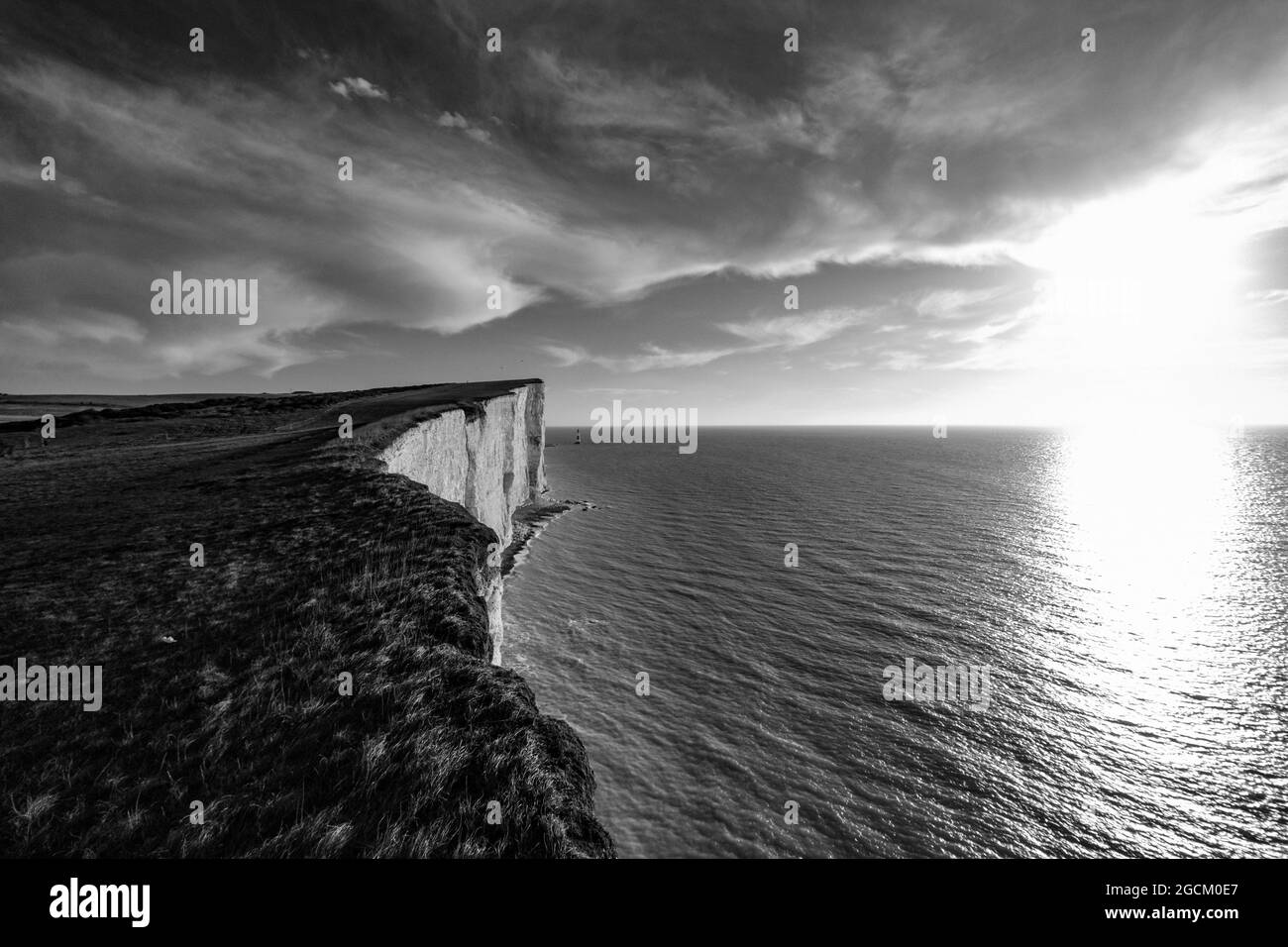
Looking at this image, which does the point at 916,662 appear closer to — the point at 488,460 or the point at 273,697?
the point at 273,697

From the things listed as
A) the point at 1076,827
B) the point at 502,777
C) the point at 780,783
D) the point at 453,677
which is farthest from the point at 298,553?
the point at 1076,827

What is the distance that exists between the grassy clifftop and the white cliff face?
210 cm

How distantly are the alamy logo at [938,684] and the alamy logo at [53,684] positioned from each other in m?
30.0

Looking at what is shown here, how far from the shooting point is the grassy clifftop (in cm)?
464

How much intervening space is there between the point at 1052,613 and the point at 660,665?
31029 millimetres
